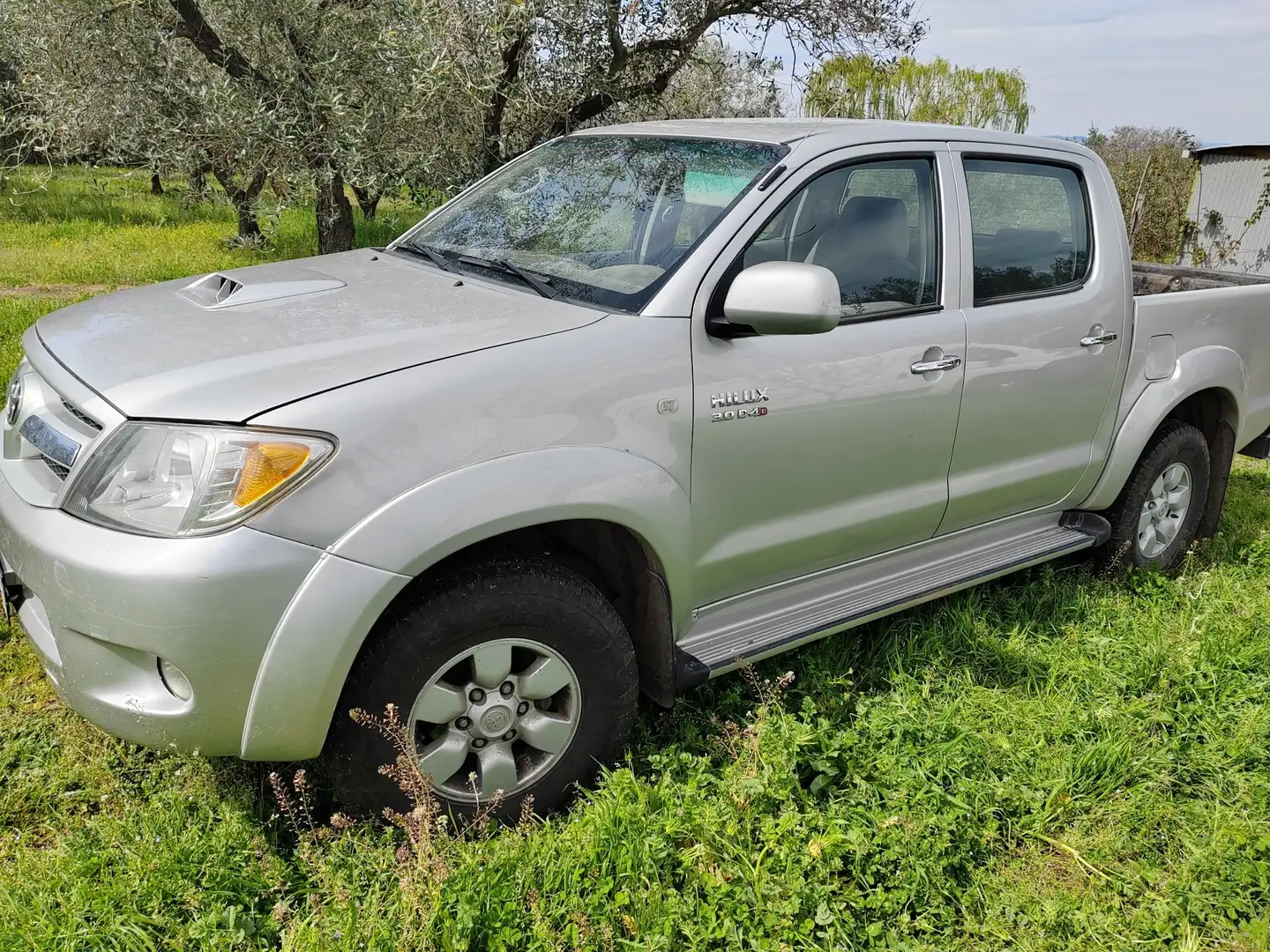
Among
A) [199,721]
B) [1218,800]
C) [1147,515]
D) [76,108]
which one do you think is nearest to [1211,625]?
[1147,515]

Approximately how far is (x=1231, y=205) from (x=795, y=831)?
1585cm

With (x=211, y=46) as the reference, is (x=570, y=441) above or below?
below

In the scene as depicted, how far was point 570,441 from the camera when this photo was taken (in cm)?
248

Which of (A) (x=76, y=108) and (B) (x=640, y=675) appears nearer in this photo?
(B) (x=640, y=675)

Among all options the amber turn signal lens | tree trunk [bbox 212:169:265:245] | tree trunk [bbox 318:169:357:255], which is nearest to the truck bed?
the amber turn signal lens

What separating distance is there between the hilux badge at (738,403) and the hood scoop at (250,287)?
1.17 meters

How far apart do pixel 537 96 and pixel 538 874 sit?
5.59 meters

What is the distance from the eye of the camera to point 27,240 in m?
13.0

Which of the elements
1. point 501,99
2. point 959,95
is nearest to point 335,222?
point 501,99

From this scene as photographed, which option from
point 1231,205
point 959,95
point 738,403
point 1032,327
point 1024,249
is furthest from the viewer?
point 959,95

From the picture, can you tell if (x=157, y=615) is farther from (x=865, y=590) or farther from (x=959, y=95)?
(x=959, y=95)

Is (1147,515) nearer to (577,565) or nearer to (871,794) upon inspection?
(871,794)

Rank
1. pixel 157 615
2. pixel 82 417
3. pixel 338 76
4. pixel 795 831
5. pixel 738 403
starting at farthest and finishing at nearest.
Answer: pixel 338 76, pixel 738 403, pixel 795 831, pixel 82 417, pixel 157 615

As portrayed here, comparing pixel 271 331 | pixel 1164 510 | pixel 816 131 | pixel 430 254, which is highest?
pixel 816 131
